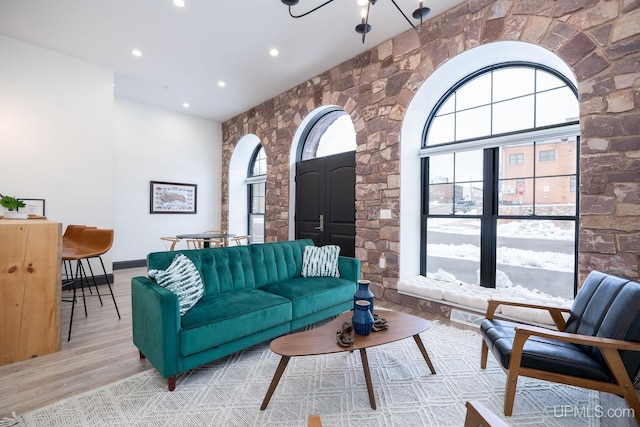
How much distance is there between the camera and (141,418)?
65.1 inches

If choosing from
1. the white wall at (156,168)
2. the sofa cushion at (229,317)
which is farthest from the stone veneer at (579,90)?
the white wall at (156,168)

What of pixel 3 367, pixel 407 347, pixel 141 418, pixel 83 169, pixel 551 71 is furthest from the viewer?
pixel 83 169

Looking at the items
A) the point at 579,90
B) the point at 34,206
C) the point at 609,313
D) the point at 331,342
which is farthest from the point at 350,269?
the point at 34,206

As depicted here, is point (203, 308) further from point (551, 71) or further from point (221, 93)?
point (221, 93)

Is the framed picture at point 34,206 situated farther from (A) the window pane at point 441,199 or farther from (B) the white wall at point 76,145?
(A) the window pane at point 441,199

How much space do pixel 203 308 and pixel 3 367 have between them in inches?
61.3

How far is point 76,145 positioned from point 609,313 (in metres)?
6.21

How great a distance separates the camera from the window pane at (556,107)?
289 centimetres

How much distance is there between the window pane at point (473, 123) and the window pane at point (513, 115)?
85 millimetres

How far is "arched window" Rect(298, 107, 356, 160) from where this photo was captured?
496cm

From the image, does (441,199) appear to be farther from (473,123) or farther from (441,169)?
(473,123)

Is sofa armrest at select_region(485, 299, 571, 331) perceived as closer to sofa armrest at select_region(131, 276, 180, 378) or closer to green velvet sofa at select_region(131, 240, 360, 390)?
green velvet sofa at select_region(131, 240, 360, 390)

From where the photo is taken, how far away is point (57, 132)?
4.16m

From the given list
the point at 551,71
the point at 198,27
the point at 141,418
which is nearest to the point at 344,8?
the point at 198,27
